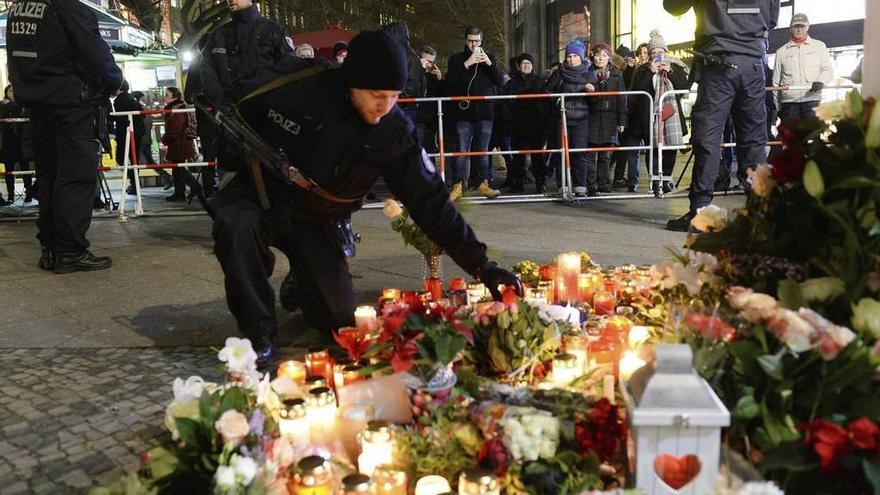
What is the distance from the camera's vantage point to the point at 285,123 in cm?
361

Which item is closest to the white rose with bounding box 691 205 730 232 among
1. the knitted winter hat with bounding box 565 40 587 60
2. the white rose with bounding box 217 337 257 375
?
the white rose with bounding box 217 337 257 375

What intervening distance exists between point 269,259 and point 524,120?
742cm

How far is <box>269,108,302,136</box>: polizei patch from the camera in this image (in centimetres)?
360

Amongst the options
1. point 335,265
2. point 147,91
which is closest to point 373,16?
point 147,91

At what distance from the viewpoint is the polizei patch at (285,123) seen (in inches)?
142

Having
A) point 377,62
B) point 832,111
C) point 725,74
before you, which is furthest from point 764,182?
point 725,74

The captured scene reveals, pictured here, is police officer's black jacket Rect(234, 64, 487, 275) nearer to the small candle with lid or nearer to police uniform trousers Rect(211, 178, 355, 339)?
police uniform trousers Rect(211, 178, 355, 339)

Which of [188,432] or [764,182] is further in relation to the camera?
[764,182]

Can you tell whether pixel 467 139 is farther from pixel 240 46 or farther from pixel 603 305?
pixel 603 305

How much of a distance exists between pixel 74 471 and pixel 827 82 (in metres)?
9.50

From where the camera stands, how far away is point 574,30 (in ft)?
76.3

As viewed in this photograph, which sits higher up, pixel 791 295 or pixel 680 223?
pixel 791 295

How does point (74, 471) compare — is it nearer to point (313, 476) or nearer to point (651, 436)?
point (313, 476)

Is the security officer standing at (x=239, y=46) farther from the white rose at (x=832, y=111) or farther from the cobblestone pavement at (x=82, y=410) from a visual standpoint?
the white rose at (x=832, y=111)
